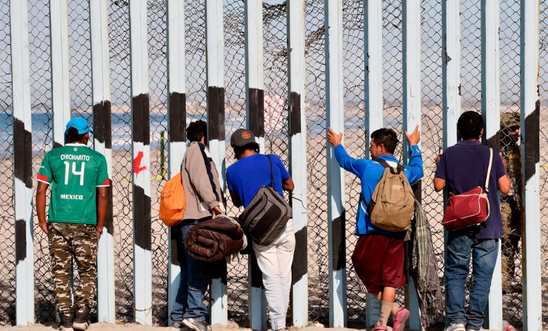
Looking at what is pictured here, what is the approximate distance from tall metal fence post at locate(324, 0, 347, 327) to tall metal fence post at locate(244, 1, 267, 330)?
20.7 inches

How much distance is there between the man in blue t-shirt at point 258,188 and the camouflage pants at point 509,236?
Answer: 205 centimetres

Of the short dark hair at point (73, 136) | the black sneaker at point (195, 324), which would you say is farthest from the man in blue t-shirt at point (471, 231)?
the short dark hair at point (73, 136)

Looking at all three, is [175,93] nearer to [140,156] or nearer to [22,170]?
[140,156]

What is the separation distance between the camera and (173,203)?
475 centimetres

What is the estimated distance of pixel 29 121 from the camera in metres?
5.19

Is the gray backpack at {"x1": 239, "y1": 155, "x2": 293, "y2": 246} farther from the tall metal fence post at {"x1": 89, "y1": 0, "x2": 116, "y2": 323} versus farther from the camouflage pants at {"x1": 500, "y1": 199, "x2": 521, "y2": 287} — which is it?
the camouflage pants at {"x1": 500, "y1": 199, "x2": 521, "y2": 287}

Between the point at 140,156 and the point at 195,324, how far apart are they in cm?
138

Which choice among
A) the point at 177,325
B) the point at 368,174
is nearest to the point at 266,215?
the point at 368,174

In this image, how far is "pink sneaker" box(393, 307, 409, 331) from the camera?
454cm

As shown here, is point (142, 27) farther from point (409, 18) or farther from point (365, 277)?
point (365, 277)

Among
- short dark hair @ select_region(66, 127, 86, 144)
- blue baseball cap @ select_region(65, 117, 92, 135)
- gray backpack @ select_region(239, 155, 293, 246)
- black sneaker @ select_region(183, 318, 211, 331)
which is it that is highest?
blue baseball cap @ select_region(65, 117, 92, 135)

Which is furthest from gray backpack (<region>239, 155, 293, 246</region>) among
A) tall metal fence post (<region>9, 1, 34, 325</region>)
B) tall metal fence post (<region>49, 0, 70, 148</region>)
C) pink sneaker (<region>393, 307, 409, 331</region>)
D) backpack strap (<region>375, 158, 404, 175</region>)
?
tall metal fence post (<region>9, 1, 34, 325</region>)

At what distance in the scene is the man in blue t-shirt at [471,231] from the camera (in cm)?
448

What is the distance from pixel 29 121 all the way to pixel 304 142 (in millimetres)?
2259
